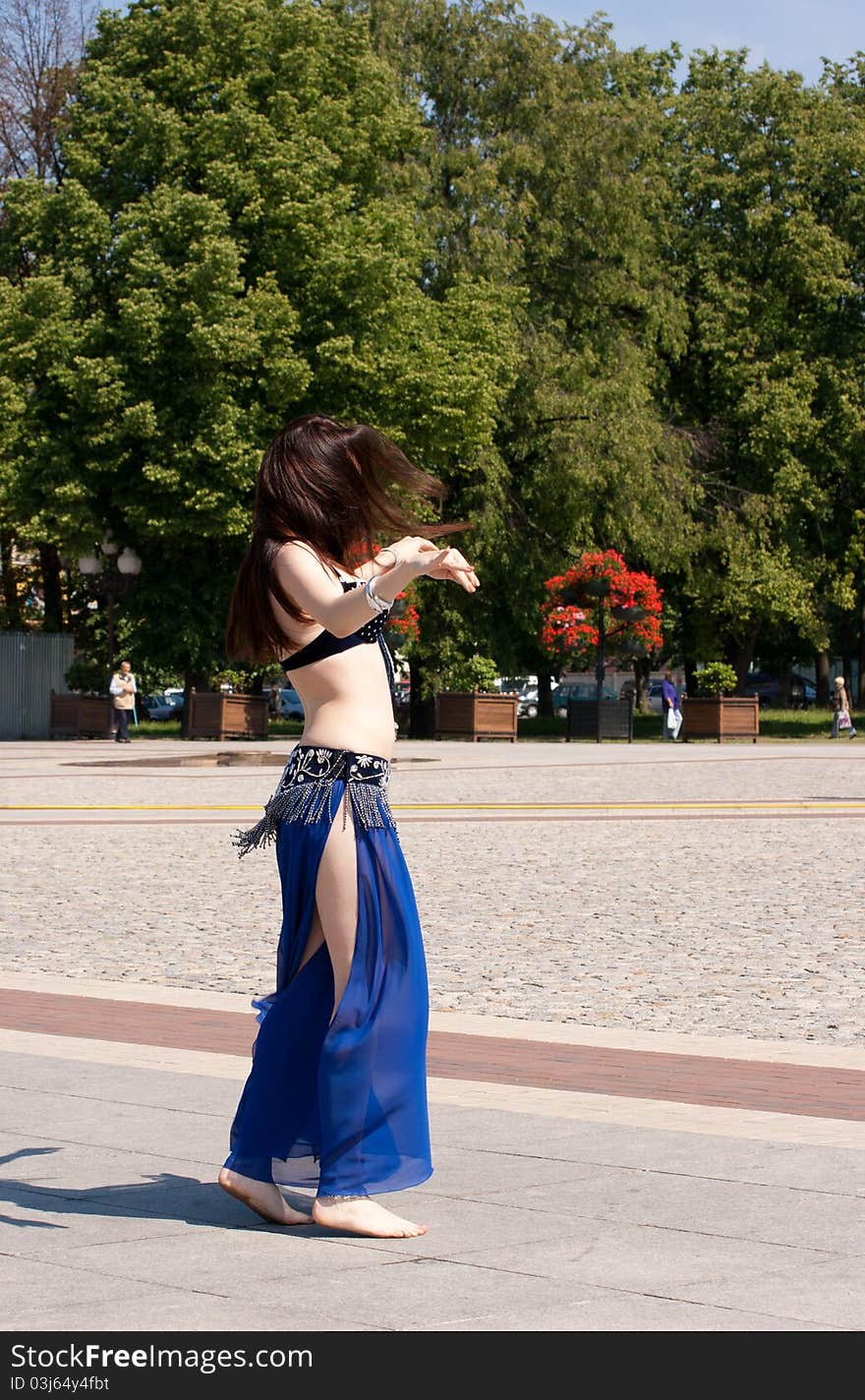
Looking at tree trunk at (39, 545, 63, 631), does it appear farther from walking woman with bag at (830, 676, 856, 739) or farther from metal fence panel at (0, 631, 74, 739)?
walking woman with bag at (830, 676, 856, 739)

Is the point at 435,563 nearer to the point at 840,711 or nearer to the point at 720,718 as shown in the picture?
the point at 720,718

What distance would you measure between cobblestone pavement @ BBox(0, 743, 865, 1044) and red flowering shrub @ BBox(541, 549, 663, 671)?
1790cm

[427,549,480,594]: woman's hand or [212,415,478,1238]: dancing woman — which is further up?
[427,549,480,594]: woman's hand

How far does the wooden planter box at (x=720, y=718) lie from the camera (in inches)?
1671

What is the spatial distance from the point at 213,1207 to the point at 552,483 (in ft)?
127

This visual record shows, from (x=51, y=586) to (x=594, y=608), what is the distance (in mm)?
14010

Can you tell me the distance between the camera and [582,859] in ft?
47.8

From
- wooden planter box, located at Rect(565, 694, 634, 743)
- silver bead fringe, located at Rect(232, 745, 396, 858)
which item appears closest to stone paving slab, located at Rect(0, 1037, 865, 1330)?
silver bead fringe, located at Rect(232, 745, 396, 858)

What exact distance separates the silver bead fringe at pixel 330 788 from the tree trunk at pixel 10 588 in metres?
42.4

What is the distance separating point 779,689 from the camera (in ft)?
254

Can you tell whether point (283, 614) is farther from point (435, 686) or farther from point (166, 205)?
point (435, 686)

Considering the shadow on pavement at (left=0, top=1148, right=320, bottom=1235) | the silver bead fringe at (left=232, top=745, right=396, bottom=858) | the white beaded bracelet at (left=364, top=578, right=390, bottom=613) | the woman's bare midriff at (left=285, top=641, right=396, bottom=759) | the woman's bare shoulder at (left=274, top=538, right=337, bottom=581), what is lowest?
the shadow on pavement at (left=0, top=1148, right=320, bottom=1235)

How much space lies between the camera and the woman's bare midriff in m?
4.76

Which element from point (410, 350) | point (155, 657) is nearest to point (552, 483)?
point (410, 350)
